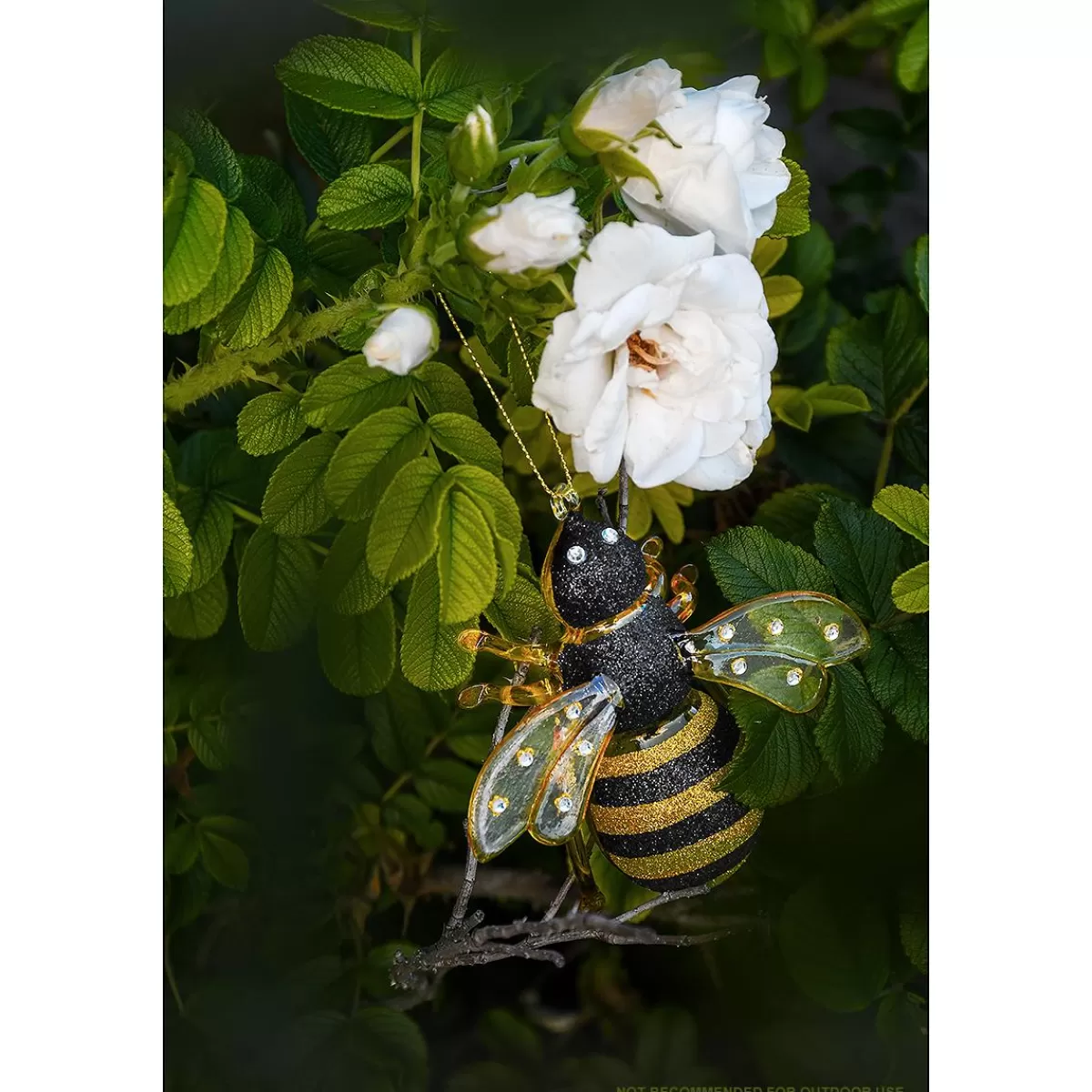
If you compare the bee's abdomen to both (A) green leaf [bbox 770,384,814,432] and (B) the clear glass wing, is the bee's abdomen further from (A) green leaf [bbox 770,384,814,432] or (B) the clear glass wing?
(A) green leaf [bbox 770,384,814,432]

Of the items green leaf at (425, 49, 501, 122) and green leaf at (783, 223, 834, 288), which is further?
green leaf at (783, 223, 834, 288)

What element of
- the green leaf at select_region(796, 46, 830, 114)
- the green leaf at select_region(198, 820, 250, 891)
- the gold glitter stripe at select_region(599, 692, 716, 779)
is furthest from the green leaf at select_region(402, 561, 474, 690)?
the green leaf at select_region(796, 46, 830, 114)

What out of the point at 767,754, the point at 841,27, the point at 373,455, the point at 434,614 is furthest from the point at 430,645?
the point at 841,27

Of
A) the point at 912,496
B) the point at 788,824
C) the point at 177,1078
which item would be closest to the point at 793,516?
the point at 912,496

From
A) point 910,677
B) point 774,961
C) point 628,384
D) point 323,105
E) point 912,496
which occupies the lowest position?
point 774,961

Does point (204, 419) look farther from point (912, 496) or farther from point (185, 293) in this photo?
point (912, 496)

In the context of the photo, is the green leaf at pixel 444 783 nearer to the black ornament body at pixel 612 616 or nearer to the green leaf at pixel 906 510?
the black ornament body at pixel 612 616

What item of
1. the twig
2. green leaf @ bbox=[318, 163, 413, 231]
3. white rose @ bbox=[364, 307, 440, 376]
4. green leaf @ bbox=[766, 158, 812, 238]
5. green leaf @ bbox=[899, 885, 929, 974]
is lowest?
green leaf @ bbox=[899, 885, 929, 974]
